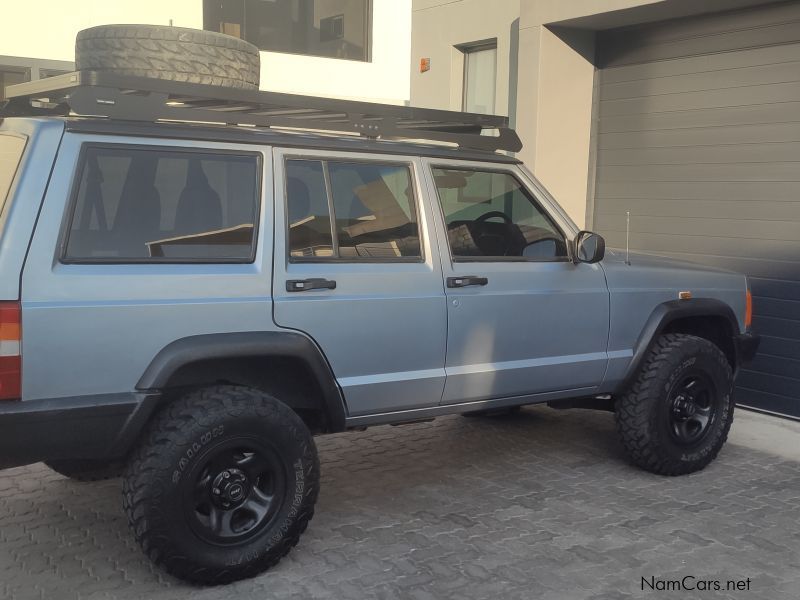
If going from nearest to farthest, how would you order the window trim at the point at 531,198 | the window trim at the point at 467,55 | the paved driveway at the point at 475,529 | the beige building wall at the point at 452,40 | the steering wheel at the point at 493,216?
the paved driveway at the point at 475,529 → the window trim at the point at 531,198 → the steering wheel at the point at 493,216 → the beige building wall at the point at 452,40 → the window trim at the point at 467,55

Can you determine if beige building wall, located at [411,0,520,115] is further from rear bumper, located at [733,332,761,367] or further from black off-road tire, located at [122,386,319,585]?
black off-road tire, located at [122,386,319,585]

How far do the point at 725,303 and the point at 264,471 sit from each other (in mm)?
3171

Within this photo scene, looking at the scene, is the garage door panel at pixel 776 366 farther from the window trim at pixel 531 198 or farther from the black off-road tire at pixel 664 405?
the window trim at pixel 531 198

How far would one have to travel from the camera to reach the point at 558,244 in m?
5.01

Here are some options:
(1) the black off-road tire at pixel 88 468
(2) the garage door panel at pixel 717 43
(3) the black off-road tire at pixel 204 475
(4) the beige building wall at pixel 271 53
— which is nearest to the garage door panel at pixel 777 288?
(2) the garage door panel at pixel 717 43

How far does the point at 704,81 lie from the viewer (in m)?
7.62

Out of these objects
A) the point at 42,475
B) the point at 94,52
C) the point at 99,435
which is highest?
the point at 94,52

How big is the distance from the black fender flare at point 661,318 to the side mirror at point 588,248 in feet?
2.10

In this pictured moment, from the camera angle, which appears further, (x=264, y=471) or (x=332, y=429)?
(x=332, y=429)

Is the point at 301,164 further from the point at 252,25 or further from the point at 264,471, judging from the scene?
the point at 252,25

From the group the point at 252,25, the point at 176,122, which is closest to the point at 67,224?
the point at 176,122

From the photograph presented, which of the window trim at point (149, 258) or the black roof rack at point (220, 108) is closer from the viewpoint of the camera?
the window trim at point (149, 258)

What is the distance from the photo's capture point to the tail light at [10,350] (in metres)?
3.32

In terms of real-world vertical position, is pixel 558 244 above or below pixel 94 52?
below
